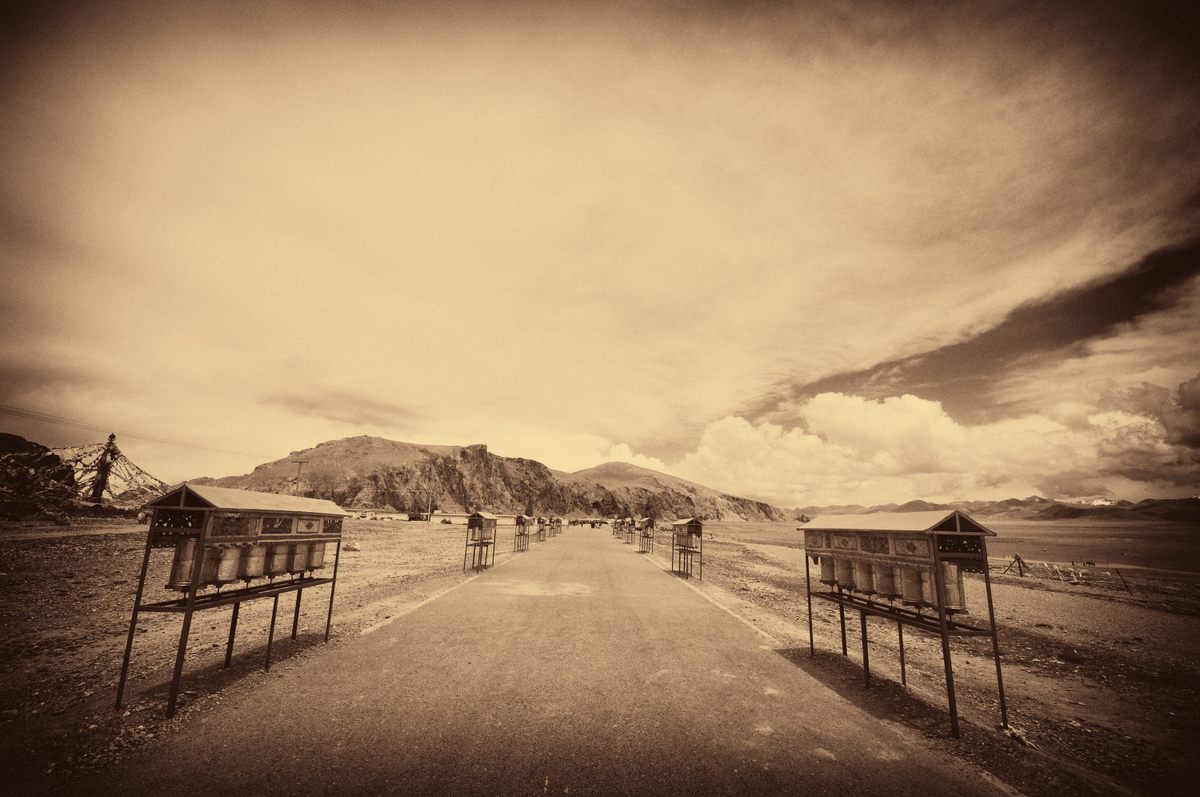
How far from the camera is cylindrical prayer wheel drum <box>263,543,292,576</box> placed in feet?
26.5

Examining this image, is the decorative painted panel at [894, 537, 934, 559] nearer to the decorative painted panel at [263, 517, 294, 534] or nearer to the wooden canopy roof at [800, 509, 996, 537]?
the wooden canopy roof at [800, 509, 996, 537]

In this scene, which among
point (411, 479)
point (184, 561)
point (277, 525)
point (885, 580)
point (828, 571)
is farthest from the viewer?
point (411, 479)

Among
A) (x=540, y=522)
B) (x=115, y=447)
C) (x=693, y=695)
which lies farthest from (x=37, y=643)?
(x=115, y=447)

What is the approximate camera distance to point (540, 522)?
47.8m

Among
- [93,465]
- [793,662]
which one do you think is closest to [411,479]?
[93,465]

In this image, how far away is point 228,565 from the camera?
713 cm

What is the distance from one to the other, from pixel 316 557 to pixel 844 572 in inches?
443

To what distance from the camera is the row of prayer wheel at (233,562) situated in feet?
22.1

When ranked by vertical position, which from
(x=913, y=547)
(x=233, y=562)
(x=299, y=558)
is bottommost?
(x=299, y=558)

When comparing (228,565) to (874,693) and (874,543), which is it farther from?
(874,543)

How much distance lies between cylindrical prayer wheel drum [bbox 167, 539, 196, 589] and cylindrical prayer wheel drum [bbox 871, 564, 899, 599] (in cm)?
1116

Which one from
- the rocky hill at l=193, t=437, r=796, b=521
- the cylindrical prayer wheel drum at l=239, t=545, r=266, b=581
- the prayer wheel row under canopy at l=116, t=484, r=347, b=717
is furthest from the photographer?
the rocky hill at l=193, t=437, r=796, b=521

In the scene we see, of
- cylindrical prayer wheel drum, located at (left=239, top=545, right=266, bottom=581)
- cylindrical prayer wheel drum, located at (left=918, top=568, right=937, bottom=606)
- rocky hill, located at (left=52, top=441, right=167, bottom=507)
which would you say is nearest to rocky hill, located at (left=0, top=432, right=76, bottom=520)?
rocky hill, located at (left=52, top=441, right=167, bottom=507)

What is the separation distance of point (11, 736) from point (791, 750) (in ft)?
30.3
